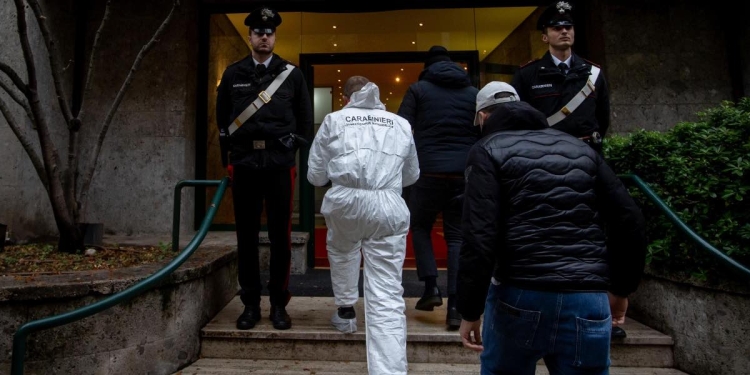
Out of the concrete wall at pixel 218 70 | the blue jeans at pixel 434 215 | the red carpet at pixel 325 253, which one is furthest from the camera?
the concrete wall at pixel 218 70

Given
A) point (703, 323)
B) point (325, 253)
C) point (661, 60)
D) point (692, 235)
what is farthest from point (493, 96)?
point (661, 60)

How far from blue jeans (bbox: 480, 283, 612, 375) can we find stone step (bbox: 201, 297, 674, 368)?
164 centimetres

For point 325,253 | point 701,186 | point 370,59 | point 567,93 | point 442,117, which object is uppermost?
point 370,59

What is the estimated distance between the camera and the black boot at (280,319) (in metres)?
3.40

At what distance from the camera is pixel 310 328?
11.3 ft

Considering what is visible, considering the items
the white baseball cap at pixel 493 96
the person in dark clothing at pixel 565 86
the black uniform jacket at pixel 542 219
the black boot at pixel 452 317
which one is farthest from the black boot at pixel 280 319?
the person in dark clothing at pixel 565 86

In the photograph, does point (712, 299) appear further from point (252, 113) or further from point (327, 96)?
point (327, 96)

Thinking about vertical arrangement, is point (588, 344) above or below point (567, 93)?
below

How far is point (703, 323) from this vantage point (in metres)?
3.02

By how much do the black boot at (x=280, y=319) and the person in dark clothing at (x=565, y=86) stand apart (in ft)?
8.58

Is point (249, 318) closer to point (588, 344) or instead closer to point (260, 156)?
point (260, 156)

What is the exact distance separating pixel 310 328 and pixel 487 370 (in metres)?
1.95

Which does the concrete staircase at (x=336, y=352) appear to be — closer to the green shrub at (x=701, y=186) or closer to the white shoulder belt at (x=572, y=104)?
the green shrub at (x=701, y=186)

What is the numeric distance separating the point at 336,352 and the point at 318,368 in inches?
7.5
